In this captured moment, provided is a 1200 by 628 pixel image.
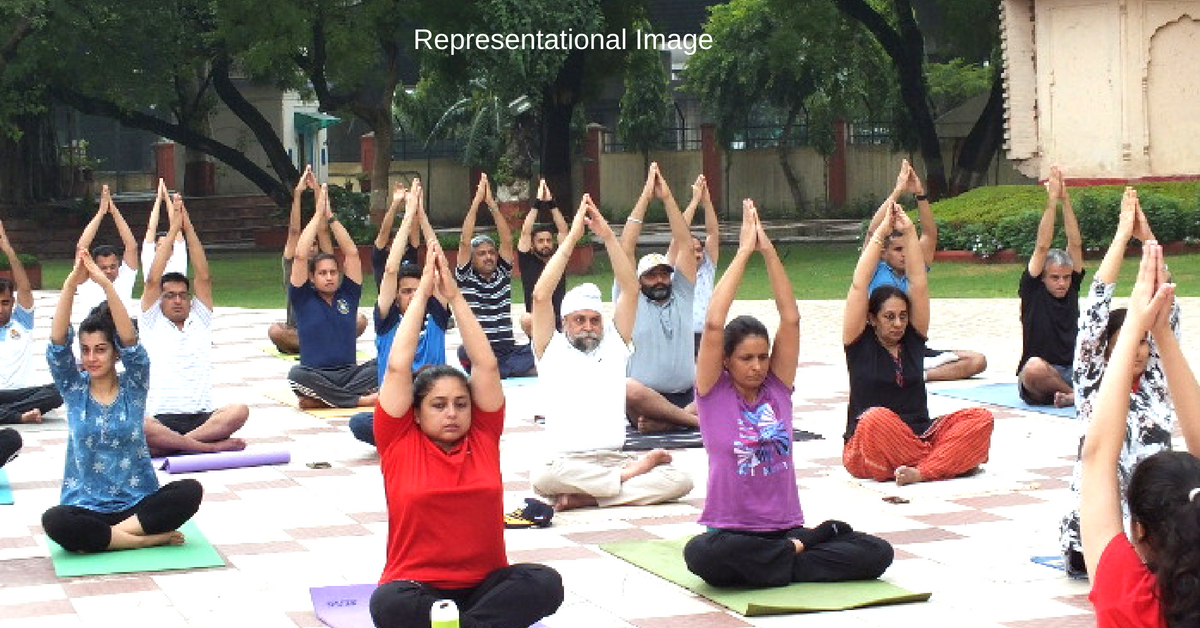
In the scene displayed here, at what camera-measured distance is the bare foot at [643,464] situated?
9.46 metres

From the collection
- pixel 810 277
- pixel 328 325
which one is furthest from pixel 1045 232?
pixel 810 277

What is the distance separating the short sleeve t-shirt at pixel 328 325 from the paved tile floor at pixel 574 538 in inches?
24.7

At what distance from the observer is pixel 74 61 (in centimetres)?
2795

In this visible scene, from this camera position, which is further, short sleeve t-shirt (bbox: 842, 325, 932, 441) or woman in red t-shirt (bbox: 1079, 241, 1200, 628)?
short sleeve t-shirt (bbox: 842, 325, 932, 441)

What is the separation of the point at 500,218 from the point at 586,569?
7.30m

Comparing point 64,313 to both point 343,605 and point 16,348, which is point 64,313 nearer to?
point 343,605

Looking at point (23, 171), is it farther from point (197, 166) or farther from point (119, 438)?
point (119, 438)

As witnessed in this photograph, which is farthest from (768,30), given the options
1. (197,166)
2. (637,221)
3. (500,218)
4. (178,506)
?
(178,506)

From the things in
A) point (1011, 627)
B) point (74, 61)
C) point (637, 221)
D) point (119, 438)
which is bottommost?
point (1011, 627)

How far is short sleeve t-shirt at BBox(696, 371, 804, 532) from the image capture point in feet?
24.2

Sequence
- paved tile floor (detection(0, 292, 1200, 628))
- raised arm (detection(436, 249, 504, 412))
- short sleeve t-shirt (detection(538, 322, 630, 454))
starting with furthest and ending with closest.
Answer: short sleeve t-shirt (detection(538, 322, 630, 454)) → paved tile floor (detection(0, 292, 1200, 628)) → raised arm (detection(436, 249, 504, 412))

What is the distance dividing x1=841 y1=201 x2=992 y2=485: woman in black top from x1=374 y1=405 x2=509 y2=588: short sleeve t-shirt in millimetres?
3608

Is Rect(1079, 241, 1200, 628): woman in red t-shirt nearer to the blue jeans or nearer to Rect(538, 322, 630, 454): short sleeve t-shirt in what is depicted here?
Rect(538, 322, 630, 454): short sleeve t-shirt

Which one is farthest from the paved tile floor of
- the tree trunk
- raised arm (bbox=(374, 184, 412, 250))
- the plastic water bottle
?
the tree trunk
